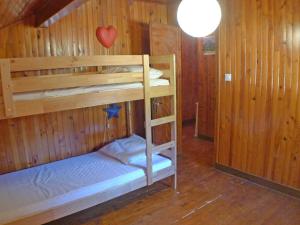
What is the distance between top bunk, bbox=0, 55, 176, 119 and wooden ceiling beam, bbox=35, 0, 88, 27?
49cm

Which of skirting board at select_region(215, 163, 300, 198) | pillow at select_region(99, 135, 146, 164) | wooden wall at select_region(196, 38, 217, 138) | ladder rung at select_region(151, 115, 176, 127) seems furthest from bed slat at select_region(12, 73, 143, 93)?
wooden wall at select_region(196, 38, 217, 138)

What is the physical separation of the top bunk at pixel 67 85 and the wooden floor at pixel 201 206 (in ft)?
3.75

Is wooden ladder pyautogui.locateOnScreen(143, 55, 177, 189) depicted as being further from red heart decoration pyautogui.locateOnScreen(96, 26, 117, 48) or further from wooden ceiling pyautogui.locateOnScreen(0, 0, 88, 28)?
red heart decoration pyautogui.locateOnScreen(96, 26, 117, 48)

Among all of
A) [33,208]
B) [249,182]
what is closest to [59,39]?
[33,208]

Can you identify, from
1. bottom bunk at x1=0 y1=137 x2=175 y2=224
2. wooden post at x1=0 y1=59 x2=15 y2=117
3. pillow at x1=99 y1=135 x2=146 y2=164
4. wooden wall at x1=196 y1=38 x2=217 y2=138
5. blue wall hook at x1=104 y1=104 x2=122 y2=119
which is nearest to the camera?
wooden post at x1=0 y1=59 x2=15 y2=117

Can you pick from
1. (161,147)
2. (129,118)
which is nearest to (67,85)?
(161,147)

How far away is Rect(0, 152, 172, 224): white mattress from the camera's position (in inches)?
80.2

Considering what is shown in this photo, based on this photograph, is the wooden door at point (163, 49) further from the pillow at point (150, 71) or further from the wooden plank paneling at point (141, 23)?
the pillow at point (150, 71)

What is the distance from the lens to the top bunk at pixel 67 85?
1.82 m

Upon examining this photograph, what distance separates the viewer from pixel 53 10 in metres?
2.34

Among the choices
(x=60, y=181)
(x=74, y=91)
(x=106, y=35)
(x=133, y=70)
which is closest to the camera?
(x=74, y=91)

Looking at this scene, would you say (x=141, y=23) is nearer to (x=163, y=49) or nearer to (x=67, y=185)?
(x=163, y=49)

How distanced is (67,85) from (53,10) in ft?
2.67

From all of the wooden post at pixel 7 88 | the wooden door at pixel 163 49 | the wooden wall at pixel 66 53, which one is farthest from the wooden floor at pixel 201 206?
the wooden post at pixel 7 88
